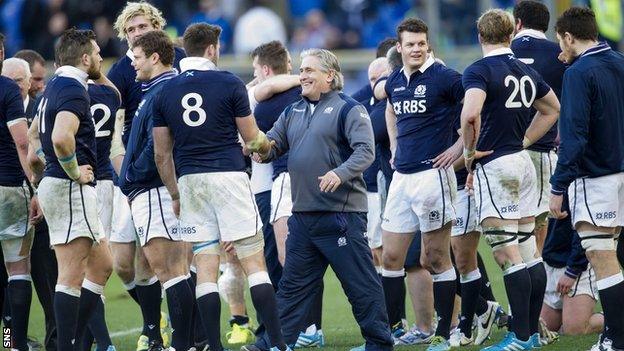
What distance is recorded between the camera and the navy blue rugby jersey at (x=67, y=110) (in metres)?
9.25

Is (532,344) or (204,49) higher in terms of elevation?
(204,49)

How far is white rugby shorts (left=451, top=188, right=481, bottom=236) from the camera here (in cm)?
1006

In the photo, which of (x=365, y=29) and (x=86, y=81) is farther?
(x=365, y=29)

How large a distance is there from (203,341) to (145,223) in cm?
124

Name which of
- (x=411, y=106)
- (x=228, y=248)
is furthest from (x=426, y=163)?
(x=228, y=248)

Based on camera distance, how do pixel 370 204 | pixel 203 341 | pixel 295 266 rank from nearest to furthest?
pixel 295 266 → pixel 203 341 → pixel 370 204

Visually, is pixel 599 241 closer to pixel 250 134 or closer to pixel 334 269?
pixel 334 269

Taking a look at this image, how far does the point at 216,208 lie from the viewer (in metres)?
9.22

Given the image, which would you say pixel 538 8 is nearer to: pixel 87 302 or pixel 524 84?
pixel 524 84

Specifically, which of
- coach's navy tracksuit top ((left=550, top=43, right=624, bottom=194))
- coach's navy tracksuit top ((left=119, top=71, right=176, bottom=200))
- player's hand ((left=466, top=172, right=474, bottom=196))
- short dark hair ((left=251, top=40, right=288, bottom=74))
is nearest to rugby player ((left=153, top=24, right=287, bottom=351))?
coach's navy tracksuit top ((left=119, top=71, right=176, bottom=200))

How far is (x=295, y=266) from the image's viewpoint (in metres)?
9.35

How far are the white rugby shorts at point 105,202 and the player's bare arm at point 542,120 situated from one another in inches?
134

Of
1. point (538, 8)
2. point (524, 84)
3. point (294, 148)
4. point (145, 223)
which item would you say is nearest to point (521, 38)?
point (538, 8)

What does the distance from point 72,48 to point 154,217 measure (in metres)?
1.40
